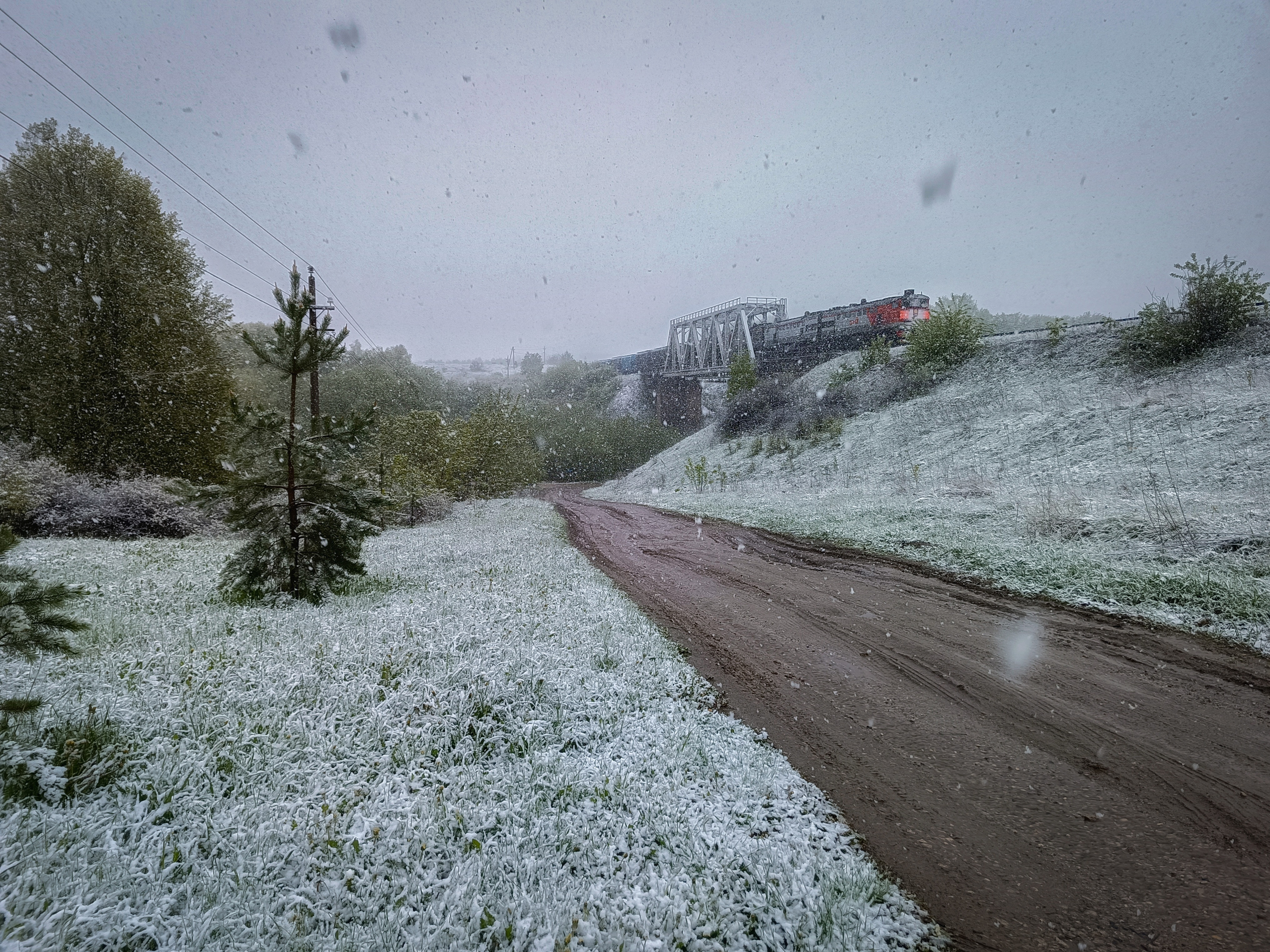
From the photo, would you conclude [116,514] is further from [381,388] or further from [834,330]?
[834,330]

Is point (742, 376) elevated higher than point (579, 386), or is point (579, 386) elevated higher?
point (579, 386)

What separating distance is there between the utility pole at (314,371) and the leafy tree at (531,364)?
101100mm

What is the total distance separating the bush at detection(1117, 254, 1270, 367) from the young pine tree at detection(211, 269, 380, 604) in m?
27.9

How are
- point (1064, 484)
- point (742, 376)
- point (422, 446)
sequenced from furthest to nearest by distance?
point (742, 376)
point (422, 446)
point (1064, 484)

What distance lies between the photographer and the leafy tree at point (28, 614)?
2.91 m

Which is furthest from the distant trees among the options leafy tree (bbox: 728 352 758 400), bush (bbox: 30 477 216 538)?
leafy tree (bbox: 728 352 758 400)

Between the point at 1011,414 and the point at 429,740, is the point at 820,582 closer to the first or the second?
the point at 429,740

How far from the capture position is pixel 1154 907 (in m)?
2.67

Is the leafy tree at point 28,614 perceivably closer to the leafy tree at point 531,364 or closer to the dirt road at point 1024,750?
the dirt road at point 1024,750

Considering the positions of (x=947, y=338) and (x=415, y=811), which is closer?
(x=415, y=811)

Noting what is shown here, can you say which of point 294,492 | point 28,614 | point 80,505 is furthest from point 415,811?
point 80,505

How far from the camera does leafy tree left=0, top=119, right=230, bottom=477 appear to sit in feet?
58.2

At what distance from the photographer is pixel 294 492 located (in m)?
7.40

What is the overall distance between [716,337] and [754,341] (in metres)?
4.86
